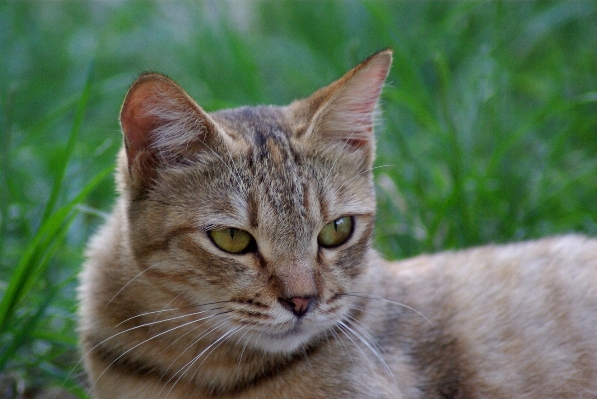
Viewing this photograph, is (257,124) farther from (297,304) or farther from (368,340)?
(368,340)

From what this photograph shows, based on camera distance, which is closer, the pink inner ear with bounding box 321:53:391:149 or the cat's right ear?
the cat's right ear

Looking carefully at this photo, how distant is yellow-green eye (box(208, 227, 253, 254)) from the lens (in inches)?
76.4

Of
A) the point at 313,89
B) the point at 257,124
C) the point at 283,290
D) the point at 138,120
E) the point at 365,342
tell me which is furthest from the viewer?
the point at 313,89

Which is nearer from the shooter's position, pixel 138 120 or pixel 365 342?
pixel 138 120

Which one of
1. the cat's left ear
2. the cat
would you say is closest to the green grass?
the cat

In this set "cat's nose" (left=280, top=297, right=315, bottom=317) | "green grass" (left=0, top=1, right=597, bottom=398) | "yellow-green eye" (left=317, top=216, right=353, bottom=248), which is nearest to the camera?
"cat's nose" (left=280, top=297, right=315, bottom=317)

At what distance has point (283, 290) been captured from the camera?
1862 mm

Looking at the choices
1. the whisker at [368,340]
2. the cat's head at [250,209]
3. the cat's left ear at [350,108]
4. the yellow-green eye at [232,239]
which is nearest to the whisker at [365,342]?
the whisker at [368,340]

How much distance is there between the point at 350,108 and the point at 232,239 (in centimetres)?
60

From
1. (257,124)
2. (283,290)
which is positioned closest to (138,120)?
(257,124)

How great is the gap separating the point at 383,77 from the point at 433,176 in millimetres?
1333

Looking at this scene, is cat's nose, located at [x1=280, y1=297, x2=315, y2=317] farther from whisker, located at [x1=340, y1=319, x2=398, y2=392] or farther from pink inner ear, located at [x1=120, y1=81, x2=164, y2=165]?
pink inner ear, located at [x1=120, y1=81, x2=164, y2=165]

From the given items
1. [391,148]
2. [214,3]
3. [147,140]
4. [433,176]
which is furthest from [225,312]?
[214,3]

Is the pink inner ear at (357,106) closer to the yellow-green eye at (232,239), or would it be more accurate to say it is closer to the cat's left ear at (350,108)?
the cat's left ear at (350,108)
